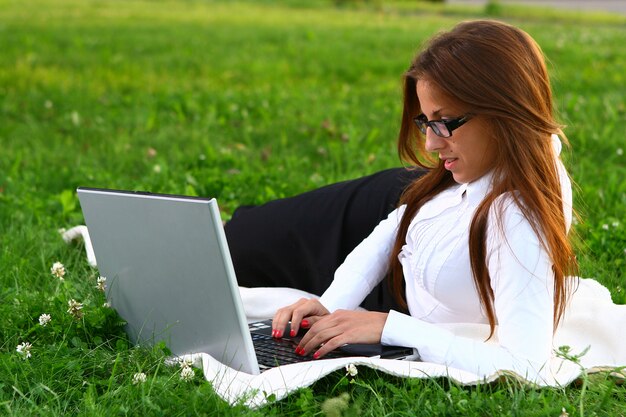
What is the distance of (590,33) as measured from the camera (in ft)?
41.1

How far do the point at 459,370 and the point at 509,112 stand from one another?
742 millimetres

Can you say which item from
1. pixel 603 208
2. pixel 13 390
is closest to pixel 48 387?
pixel 13 390

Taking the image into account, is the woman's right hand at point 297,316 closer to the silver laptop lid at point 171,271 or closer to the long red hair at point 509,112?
the silver laptop lid at point 171,271

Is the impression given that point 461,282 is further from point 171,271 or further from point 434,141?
point 171,271

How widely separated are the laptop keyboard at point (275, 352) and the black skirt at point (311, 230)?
684mm

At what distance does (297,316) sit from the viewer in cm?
302

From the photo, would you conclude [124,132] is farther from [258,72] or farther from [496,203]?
Answer: [496,203]

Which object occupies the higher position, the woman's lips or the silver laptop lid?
the woman's lips

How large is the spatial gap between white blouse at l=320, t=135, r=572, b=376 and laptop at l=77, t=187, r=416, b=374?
0.14 meters

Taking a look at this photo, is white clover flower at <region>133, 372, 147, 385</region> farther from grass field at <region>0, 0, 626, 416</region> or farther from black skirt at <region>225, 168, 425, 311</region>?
black skirt at <region>225, 168, 425, 311</region>

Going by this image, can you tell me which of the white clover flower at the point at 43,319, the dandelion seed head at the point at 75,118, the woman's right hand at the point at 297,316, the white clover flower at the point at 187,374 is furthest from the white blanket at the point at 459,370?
the dandelion seed head at the point at 75,118

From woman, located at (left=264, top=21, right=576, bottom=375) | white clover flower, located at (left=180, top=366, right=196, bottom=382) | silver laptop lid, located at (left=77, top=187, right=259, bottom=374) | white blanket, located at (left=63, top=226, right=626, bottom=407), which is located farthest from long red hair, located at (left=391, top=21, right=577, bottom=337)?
white clover flower, located at (left=180, top=366, right=196, bottom=382)

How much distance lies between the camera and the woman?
267 cm

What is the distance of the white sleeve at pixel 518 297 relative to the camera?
104 inches
